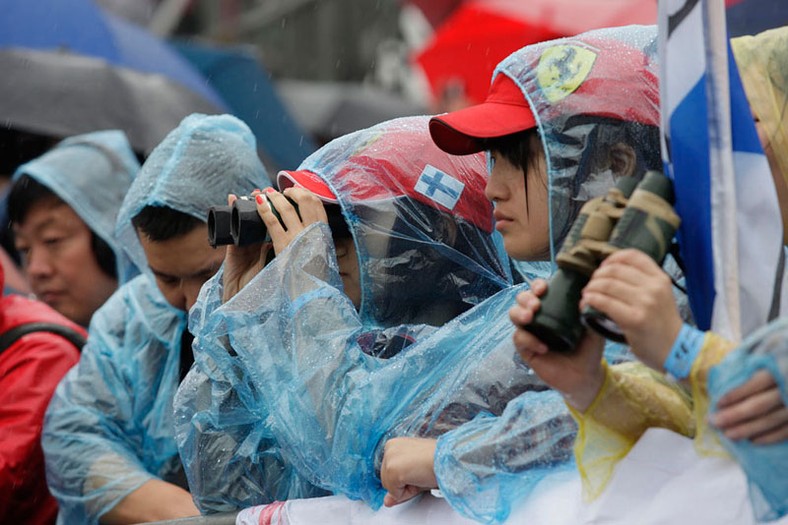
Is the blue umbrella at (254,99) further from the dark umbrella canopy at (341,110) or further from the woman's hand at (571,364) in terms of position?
the woman's hand at (571,364)

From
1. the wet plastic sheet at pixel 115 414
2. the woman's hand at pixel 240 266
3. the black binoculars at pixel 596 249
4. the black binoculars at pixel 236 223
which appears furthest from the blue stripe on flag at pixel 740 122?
the wet plastic sheet at pixel 115 414

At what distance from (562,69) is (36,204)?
2.53m

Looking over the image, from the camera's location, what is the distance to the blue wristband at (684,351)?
5.57 feet

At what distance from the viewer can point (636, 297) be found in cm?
167

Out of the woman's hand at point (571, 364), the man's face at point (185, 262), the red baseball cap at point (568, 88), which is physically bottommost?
the man's face at point (185, 262)

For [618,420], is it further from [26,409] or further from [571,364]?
[26,409]

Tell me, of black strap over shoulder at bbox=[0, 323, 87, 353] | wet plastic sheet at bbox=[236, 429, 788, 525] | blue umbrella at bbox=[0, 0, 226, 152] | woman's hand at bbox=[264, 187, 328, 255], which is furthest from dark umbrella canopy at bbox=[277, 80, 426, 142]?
wet plastic sheet at bbox=[236, 429, 788, 525]

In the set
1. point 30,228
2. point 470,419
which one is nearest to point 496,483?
point 470,419

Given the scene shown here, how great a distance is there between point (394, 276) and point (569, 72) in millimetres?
635

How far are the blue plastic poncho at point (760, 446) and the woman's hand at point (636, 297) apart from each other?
9cm

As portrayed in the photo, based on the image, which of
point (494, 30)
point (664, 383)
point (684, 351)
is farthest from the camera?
point (494, 30)

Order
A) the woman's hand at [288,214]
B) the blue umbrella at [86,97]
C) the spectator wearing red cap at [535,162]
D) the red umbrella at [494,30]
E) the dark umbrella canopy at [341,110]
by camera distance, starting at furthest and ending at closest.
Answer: the dark umbrella canopy at [341,110] → the red umbrella at [494,30] → the blue umbrella at [86,97] → the woman's hand at [288,214] → the spectator wearing red cap at [535,162]

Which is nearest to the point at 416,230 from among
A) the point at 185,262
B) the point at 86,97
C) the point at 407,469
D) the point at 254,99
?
the point at 407,469

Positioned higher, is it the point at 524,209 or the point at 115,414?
the point at 524,209
